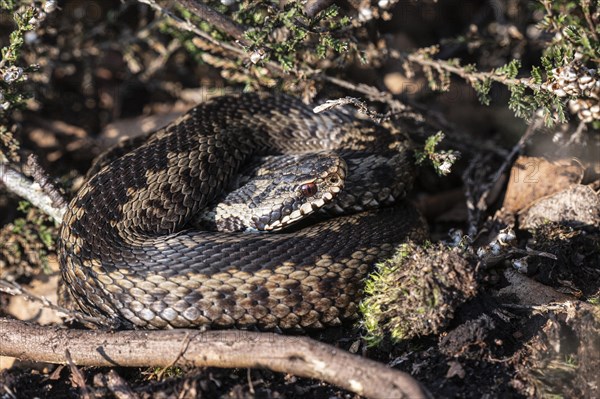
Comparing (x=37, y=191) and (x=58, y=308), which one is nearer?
(x=58, y=308)

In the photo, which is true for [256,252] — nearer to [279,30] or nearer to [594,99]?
[279,30]

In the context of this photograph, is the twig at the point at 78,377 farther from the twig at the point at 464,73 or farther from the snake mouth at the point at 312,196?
the twig at the point at 464,73

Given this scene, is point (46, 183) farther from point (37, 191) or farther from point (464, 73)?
point (464, 73)

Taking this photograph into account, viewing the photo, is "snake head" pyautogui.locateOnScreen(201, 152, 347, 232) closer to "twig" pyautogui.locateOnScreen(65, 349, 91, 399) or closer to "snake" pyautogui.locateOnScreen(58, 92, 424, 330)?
"snake" pyautogui.locateOnScreen(58, 92, 424, 330)

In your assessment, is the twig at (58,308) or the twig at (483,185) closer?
the twig at (58,308)

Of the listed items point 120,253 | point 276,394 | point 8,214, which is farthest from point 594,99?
point 8,214

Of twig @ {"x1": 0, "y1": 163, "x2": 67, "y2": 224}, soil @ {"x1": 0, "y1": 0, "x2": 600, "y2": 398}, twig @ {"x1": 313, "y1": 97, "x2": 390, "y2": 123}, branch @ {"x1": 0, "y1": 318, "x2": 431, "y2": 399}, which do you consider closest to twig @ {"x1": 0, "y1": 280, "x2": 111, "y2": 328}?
branch @ {"x1": 0, "y1": 318, "x2": 431, "y2": 399}

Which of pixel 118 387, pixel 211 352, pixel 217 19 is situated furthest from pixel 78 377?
pixel 217 19

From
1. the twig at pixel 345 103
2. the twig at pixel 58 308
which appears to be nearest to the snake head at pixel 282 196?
the twig at pixel 345 103
